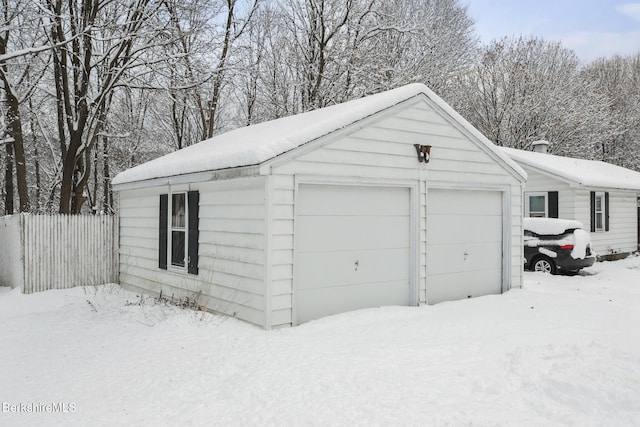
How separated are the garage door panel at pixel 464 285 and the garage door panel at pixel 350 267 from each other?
867mm

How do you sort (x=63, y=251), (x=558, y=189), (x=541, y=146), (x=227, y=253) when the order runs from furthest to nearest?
(x=541, y=146) → (x=558, y=189) → (x=63, y=251) → (x=227, y=253)

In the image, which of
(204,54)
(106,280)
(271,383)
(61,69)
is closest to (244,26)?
(204,54)

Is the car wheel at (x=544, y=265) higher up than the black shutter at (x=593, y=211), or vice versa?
the black shutter at (x=593, y=211)

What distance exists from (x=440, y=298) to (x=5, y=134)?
57.9ft

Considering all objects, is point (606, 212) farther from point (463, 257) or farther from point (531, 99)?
point (531, 99)

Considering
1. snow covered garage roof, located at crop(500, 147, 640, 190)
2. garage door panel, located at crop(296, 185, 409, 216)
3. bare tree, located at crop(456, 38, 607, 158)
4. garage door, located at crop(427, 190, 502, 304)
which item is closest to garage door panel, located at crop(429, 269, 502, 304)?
garage door, located at crop(427, 190, 502, 304)

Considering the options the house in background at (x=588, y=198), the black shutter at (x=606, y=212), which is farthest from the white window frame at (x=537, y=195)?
the black shutter at (x=606, y=212)

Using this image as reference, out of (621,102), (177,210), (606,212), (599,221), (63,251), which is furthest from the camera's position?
(621,102)

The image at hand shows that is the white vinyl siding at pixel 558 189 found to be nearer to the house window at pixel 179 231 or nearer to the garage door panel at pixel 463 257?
the garage door panel at pixel 463 257

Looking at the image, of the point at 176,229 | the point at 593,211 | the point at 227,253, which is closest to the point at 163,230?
the point at 176,229

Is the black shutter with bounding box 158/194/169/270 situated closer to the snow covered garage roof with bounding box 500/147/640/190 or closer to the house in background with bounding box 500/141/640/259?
the snow covered garage roof with bounding box 500/147/640/190

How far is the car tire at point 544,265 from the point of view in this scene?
1297 cm

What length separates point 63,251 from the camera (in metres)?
11.4

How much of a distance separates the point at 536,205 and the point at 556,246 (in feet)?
13.8
